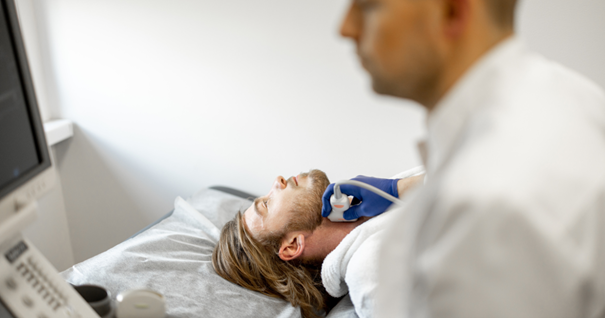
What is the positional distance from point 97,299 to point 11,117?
0.43 m

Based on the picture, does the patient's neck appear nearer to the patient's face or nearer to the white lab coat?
the patient's face

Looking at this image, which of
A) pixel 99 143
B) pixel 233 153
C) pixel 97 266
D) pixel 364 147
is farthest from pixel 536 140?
pixel 99 143

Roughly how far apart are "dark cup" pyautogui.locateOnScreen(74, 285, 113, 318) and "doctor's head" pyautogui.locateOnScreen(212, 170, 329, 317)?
0.58 m

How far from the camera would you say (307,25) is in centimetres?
201

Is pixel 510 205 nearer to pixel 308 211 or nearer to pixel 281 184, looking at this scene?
pixel 308 211

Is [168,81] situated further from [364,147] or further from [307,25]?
[364,147]

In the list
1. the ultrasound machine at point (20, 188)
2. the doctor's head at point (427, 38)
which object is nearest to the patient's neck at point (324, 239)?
the ultrasound machine at point (20, 188)

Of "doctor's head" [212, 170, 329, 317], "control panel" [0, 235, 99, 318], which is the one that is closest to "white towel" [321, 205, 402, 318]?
"doctor's head" [212, 170, 329, 317]

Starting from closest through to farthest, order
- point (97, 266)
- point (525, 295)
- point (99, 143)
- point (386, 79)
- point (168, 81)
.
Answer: point (525, 295), point (386, 79), point (97, 266), point (168, 81), point (99, 143)

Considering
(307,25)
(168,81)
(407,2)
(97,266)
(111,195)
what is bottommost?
(111,195)

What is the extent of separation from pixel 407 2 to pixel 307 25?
1496 mm

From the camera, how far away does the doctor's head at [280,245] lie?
5.08ft

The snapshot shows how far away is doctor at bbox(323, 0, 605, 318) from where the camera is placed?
484 millimetres

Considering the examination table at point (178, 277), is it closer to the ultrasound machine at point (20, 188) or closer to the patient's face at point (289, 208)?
the patient's face at point (289, 208)
